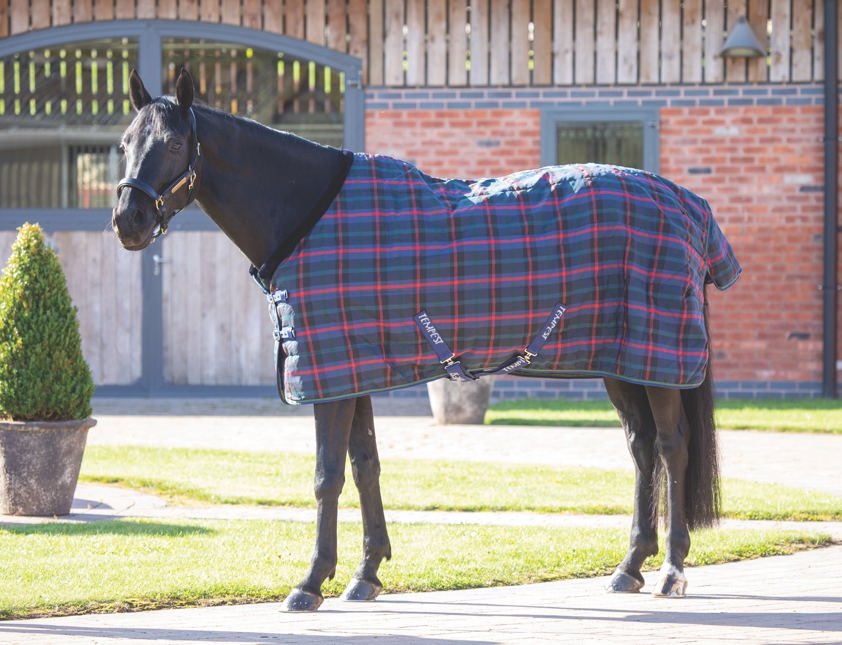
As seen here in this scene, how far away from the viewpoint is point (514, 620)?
4.90 m

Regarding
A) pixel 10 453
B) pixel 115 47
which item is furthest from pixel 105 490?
pixel 115 47

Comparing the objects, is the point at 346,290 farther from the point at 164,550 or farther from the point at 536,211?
the point at 164,550

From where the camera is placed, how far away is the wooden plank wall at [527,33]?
45.8 ft

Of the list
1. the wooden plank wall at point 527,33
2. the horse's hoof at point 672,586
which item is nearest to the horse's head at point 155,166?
the horse's hoof at point 672,586

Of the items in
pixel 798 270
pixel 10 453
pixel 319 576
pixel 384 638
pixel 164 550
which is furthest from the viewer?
pixel 798 270

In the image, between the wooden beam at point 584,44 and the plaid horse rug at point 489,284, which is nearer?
the plaid horse rug at point 489,284

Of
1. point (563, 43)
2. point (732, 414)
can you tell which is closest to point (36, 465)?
point (732, 414)

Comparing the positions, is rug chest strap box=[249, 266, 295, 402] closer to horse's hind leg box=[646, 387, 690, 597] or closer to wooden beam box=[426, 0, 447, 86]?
horse's hind leg box=[646, 387, 690, 597]

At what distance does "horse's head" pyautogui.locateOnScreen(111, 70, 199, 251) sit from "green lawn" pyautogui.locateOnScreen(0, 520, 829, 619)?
1.38 metres

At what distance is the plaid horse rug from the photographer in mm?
5133

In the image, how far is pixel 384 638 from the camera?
182 inches

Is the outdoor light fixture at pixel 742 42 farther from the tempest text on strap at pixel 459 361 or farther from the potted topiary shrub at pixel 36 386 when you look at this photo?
the tempest text on strap at pixel 459 361

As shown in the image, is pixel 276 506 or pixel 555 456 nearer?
pixel 276 506

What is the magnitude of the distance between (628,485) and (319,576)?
3447 millimetres
